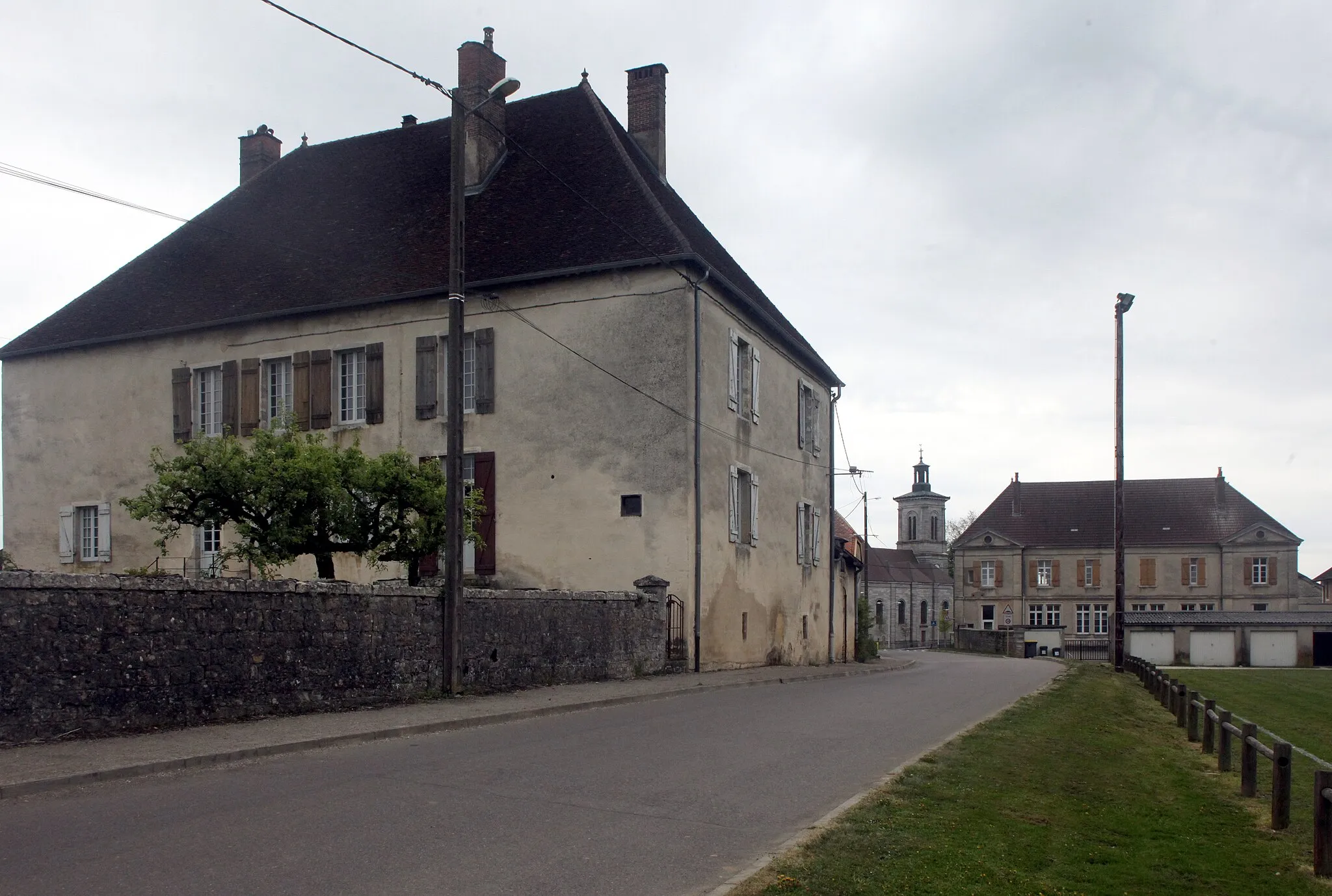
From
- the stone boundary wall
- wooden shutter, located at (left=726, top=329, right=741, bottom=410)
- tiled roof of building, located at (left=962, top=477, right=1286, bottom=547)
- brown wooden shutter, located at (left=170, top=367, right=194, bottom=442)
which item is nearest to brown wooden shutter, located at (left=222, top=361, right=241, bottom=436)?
A: brown wooden shutter, located at (left=170, top=367, right=194, bottom=442)

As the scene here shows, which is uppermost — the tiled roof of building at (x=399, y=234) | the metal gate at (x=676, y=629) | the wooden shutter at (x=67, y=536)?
the tiled roof of building at (x=399, y=234)

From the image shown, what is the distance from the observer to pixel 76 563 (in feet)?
97.2

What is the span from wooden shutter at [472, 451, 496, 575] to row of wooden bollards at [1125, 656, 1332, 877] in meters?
13.5

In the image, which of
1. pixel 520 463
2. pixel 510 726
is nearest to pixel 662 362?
pixel 520 463

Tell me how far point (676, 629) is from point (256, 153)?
19.5 meters

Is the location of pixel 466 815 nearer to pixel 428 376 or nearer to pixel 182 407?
pixel 428 376

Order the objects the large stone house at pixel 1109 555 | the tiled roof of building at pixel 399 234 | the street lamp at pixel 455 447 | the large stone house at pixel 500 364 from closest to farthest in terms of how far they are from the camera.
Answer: the street lamp at pixel 455 447 → the large stone house at pixel 500 364 → the tiled roof of building at pixel 399 234 → the large stone house at pixel 1109 555

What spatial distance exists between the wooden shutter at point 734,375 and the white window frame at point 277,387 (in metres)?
10.0

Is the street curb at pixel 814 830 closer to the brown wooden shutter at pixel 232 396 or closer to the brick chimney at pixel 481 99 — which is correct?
the brick chimney at pixel 481 99

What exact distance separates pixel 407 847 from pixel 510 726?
21.6 ft

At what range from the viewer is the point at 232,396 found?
28.3m

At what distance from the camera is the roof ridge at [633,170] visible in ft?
80.3

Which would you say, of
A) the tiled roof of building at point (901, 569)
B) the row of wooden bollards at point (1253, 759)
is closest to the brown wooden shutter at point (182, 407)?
the row of wooden bollards at point (1253, 759)

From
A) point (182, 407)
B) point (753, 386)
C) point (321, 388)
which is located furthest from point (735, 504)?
point (182, 407)
